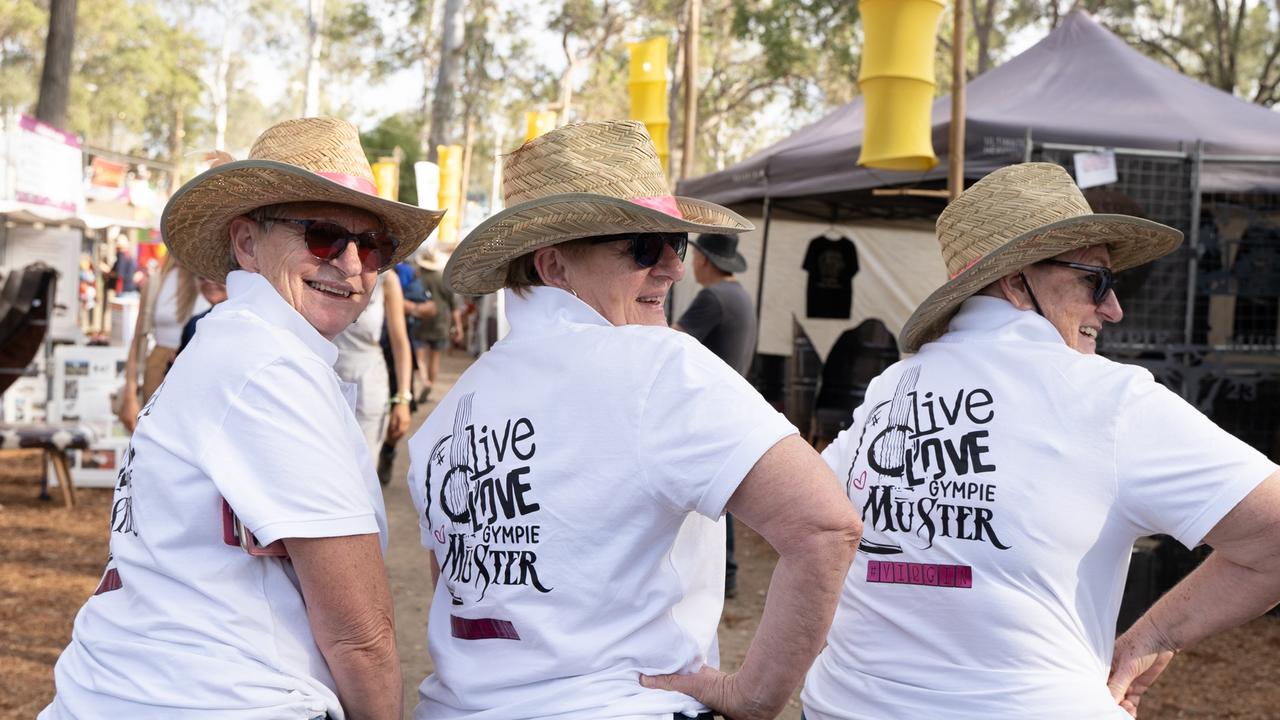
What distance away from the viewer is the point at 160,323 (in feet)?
20.6

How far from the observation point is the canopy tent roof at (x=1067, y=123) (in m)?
6.69

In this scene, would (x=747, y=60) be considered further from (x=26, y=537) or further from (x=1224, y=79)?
(x=26, y=537)

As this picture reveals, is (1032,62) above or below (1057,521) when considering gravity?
above

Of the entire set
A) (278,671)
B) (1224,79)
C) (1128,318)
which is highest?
(1224,79)

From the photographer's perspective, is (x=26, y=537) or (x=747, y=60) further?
(x=747, y=60)

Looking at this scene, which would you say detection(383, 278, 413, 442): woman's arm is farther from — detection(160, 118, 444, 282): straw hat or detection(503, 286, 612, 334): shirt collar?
detection(503, 286, 612, 334): shirt collar

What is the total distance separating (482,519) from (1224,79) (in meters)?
23.8

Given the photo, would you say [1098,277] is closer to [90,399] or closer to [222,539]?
[222,539]

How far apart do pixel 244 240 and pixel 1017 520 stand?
153 centimetres

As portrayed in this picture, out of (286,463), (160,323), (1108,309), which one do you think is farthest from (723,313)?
(286,463)

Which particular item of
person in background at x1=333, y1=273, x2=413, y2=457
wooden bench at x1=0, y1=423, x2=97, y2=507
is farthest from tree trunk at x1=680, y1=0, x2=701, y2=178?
wooden bench at x1=0, y1=423, x2=97, y2=507

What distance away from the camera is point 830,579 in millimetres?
1628

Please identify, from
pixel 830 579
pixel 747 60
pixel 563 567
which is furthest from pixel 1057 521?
pixel 747 60

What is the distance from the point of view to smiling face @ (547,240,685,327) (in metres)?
1.93
